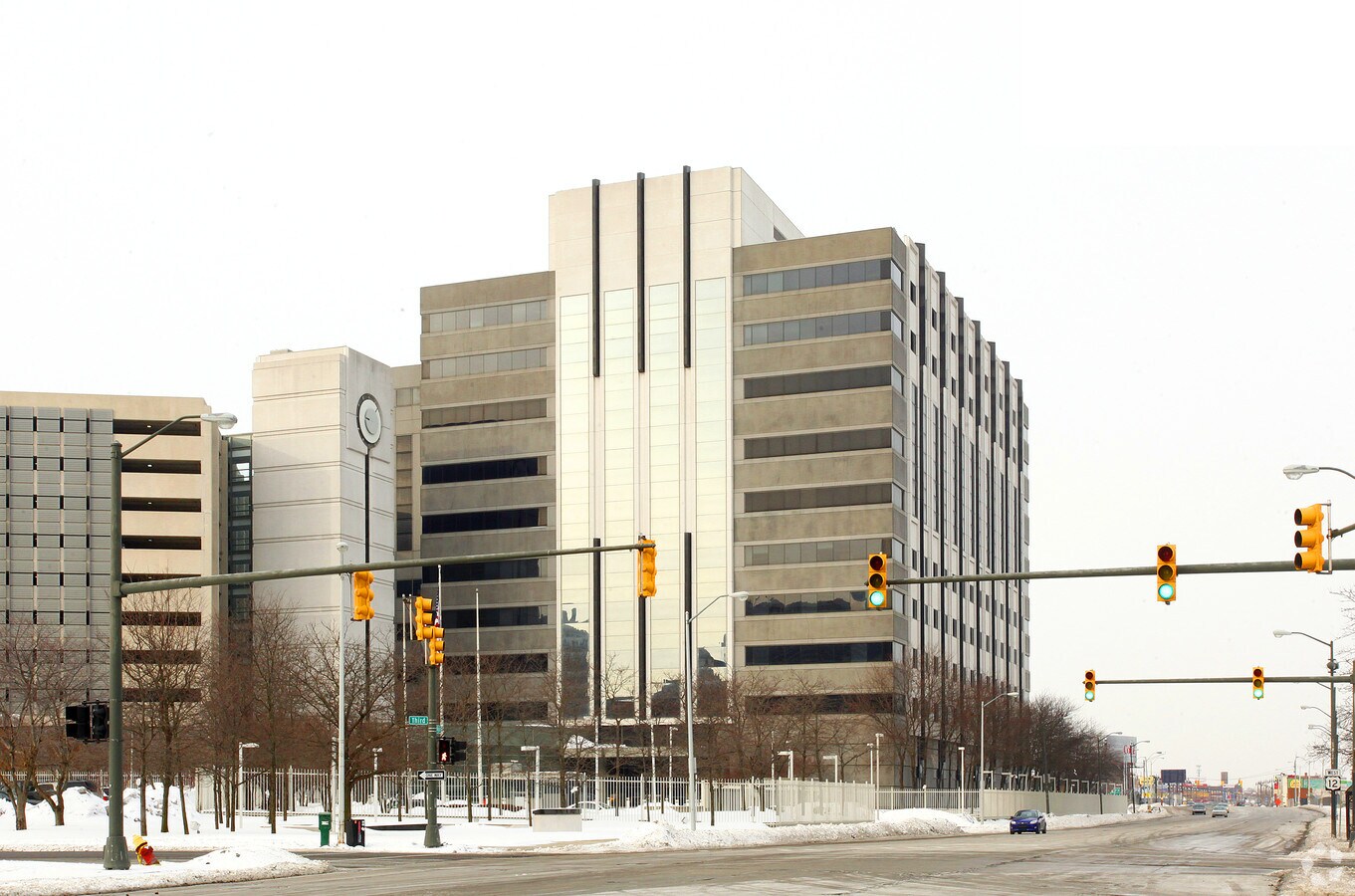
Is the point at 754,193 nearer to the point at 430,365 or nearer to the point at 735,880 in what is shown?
the point at 430,365

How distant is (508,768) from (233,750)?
50168 mm

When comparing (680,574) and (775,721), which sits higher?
(680,574)

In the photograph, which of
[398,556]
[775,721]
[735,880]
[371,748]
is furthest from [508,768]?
[735,880]

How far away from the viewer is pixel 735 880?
3027 cm

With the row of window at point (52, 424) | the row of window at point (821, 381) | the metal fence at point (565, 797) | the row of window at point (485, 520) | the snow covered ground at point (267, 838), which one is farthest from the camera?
the row of window at point (485, 520)

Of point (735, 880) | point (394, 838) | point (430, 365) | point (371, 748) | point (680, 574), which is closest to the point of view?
point (735, 880)

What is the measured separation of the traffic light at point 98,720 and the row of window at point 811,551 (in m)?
96.9

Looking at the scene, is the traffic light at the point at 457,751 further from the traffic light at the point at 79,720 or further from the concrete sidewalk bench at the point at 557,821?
the traffic light at the point at 79,720

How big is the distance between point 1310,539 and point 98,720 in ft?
76.9

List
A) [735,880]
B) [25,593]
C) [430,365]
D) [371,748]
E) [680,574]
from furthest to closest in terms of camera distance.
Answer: [430,365] → [680,574] → [25,593] → [371,748] → [735,880]

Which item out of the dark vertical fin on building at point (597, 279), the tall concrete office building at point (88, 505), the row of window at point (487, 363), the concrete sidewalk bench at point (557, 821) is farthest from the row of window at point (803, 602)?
the concrete sidewalk bench at point (557, 821)

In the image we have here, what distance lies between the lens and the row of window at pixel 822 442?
128 metres

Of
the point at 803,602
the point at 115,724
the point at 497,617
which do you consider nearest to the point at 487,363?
the point at 497,617

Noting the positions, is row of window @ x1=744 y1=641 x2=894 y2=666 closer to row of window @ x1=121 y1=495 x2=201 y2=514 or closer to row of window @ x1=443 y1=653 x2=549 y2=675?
row of window @ x1=443 y1=653 x2=549 y2=675
